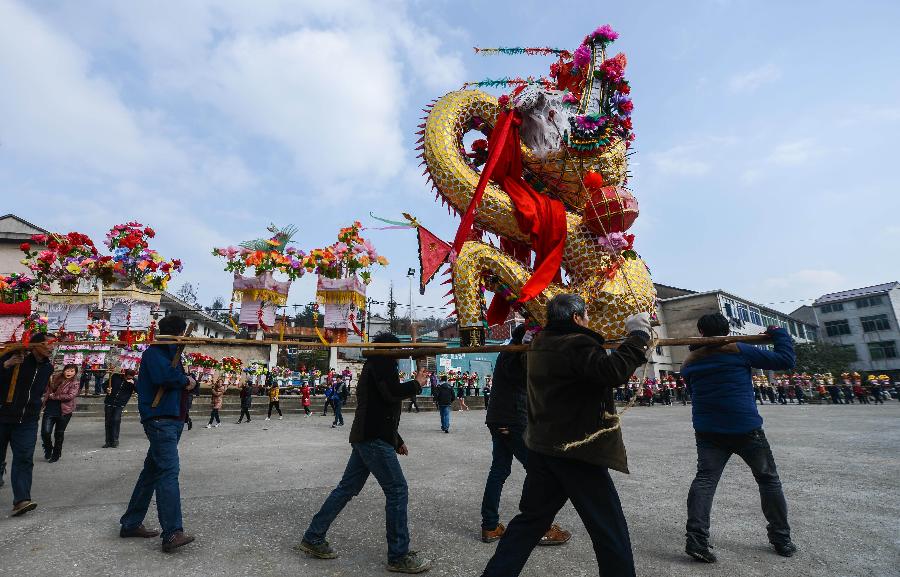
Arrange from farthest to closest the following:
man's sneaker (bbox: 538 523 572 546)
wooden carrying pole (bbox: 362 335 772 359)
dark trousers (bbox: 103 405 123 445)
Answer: dark trousers (bbox: 103 405 123 445)
man's sneaker (bbox: 538 523 572 546)
wooden carrying pole (bbox: 362 335 772 359)

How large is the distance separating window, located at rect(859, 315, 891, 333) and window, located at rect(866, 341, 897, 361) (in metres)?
1.42

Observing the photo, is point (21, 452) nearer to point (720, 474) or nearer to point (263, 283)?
point (263, 283)

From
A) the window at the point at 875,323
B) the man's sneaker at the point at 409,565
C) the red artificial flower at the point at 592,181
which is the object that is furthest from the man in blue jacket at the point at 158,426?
the window at the point at 875,323

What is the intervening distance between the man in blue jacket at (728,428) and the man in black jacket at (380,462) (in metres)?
1.94

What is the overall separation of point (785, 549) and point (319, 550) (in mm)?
3176

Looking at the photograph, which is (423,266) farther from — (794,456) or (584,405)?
(794,456)

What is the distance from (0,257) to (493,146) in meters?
30.8

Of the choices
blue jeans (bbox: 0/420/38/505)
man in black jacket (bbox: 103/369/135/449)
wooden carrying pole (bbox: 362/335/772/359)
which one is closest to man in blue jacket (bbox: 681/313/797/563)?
wooden carrying pole (bbox: 362/335/772/359)

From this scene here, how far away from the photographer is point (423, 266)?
4480 millimetres

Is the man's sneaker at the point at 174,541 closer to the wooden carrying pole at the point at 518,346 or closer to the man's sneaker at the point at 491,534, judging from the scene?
the wooden carrying pole at the point at 518,346

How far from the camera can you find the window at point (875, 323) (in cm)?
4534

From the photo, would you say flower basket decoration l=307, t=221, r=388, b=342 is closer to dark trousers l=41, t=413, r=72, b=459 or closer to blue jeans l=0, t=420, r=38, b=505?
blue jeans l=0, t=420, r=38, b=505

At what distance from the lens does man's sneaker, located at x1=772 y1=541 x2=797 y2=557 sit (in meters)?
3.07

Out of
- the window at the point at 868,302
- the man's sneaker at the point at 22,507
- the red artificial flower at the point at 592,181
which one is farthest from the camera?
the window at the point at 868,302
